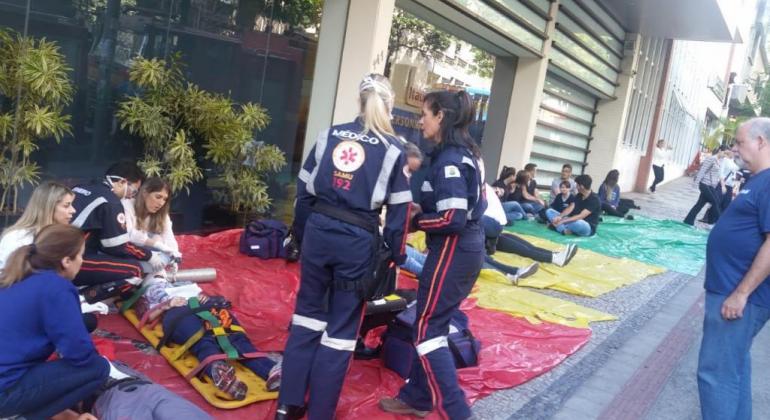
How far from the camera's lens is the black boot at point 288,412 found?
10.4ft

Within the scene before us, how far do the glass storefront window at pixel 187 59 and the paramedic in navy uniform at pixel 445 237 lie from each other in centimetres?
401

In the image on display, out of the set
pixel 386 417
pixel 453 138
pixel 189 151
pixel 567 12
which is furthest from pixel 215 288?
pixel 567 12

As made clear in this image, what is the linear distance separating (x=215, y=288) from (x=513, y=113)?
8.89 m

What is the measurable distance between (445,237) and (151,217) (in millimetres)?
2568

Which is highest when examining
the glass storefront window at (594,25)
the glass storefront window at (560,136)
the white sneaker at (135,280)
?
the glass storefront window at (594,25)

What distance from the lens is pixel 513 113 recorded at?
12859 millimetres

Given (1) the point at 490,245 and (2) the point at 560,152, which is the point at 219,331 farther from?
(2) the point at 560,152

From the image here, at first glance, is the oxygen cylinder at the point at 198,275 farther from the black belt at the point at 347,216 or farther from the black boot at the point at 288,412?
the black belt at the point at 347,216

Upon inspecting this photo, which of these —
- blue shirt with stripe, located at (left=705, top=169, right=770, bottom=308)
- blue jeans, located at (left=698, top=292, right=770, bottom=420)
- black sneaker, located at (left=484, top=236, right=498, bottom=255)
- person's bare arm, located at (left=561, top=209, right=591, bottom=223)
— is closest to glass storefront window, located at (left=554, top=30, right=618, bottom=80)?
person's bare arm, located at (left=561, top=209, right=591, bottom=223)

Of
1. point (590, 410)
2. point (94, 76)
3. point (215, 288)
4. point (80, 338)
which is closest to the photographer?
point (80, 338)

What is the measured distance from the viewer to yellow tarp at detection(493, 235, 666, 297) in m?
6.98

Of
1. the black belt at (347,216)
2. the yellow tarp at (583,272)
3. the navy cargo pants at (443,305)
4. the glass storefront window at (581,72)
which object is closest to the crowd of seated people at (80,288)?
the navy cargo pants at (443,305)

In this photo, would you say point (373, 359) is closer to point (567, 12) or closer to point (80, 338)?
point (80, 338)

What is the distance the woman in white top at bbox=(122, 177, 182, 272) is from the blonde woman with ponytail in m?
1.96
